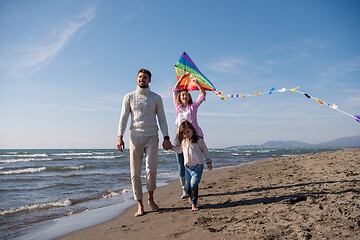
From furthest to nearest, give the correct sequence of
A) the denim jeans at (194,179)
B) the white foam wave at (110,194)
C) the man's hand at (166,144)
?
the white foam wave at (110,194) → the man's hand at (166,144) → the denim jeans at (194,179)

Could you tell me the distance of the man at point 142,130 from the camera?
10.7 ft

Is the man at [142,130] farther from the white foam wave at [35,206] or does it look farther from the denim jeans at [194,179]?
the white foam wave at [35,206]

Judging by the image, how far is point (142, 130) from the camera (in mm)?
3268

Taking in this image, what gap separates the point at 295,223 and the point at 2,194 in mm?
6549

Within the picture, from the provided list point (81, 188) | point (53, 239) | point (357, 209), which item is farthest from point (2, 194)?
point (357, 209)

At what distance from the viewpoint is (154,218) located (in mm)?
3023

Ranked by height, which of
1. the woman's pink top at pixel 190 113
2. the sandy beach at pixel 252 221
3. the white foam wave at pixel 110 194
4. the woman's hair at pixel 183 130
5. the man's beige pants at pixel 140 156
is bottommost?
the white foam wave at pixel 110 194

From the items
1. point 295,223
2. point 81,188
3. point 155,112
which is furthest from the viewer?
point 81,188

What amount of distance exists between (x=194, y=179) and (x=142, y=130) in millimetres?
999

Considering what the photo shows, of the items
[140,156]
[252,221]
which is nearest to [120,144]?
[140,156]

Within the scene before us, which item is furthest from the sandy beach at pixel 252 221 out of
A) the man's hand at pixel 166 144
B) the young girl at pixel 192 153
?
the man's hand at pixel 166 144

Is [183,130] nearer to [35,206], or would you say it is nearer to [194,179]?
[194,179]

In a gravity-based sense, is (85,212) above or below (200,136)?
below

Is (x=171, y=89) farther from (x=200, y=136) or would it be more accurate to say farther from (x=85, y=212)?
(x=85, y=212)
